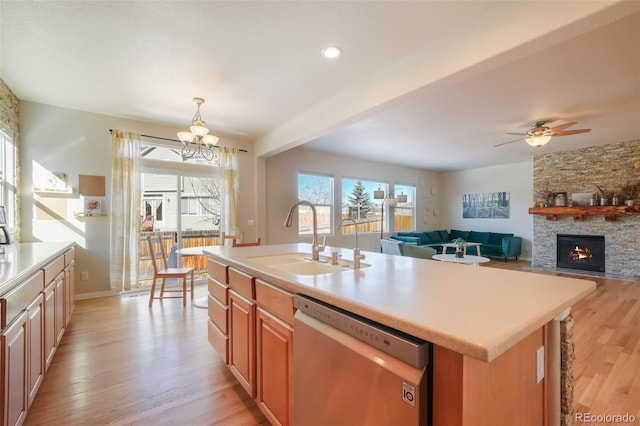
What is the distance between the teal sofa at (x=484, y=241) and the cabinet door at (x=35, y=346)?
636cm

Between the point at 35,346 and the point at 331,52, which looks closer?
the point at 35,346

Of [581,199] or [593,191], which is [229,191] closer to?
[581,199]

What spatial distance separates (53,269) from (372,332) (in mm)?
2637

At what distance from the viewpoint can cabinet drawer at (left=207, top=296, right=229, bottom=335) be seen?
6.63 feet

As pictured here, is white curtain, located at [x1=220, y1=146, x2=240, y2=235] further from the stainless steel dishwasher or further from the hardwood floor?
the stainless steel dishwasher

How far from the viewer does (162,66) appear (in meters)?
2.71

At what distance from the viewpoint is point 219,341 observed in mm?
2119

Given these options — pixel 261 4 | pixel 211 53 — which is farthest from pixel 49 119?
pixel 261 4

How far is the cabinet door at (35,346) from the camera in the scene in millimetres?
1614

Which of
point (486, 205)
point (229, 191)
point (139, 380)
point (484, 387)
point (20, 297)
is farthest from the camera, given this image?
point (486, 205)

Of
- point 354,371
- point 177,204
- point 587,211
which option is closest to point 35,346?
point 354,371

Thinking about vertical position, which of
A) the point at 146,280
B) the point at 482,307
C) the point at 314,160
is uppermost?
the point at 314,160

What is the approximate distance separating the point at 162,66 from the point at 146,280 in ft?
10.5

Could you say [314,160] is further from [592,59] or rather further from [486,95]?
[592,59]
